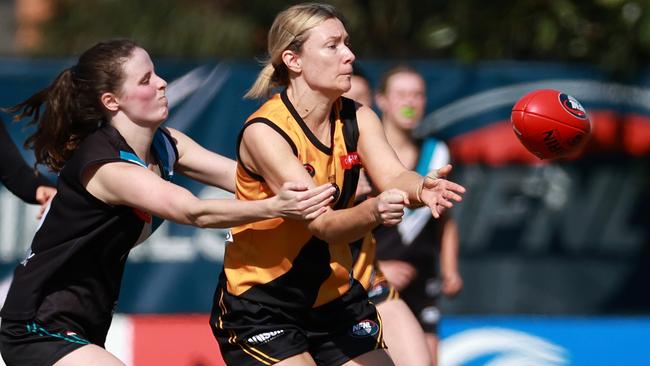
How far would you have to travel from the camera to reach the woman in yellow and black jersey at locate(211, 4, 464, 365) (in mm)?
4219

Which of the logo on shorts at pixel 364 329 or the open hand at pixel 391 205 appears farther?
the logo on shorts at pixel 364 329

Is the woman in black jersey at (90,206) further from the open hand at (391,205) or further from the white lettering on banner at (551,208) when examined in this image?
the white lettering on banner at (551,208)

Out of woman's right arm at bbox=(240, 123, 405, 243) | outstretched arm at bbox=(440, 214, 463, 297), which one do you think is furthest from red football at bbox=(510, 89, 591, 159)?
outstretched arm at bbox=(440, 214, 463, 297)

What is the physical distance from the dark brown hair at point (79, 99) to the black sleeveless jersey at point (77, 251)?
0.13 metres

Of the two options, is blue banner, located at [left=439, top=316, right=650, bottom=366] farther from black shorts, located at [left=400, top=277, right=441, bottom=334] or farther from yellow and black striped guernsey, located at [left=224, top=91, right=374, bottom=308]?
yellow and black striped guernsey, located at [left=224, top=91, right=374, bottom=308]

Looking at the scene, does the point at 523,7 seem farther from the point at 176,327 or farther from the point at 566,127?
the point at 566,127

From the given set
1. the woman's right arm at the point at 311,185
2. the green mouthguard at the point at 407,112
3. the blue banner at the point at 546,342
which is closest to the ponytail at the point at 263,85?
the woman's right arm at the point at 311,185

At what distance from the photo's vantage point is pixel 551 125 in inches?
175

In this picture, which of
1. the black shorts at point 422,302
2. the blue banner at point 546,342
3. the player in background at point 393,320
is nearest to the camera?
the player in background at point 393,320

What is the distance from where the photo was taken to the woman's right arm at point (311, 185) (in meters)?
3.77

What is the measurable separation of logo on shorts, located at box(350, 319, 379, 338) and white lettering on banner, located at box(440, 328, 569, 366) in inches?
93.0

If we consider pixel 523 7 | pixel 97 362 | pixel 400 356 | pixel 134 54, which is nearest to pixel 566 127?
pixel 400 356

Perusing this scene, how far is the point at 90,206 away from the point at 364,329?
1128mm

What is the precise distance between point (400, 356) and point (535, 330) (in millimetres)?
2082
